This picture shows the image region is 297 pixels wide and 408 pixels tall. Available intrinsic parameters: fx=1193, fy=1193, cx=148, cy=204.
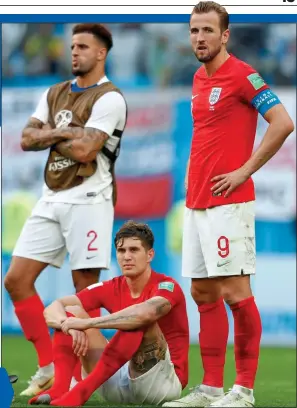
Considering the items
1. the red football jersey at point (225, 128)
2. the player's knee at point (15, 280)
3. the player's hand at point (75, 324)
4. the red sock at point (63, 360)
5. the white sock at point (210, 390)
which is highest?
the red football jersey at point (225, 128)

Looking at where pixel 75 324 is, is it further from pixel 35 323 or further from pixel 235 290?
pixel 35 323

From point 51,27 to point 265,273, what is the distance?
4.76 m

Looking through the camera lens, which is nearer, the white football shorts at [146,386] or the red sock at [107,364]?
the red sock at [107,364]

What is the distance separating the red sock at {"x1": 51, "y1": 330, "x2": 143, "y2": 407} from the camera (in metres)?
6.24

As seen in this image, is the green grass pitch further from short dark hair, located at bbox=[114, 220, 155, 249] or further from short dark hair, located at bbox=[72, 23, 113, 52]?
short dark hair, located at bbox=[72, 23, 113, 52]

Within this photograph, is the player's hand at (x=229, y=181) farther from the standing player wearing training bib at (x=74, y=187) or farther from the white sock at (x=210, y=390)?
the standing player wearing training bib at (x=74, y=187)

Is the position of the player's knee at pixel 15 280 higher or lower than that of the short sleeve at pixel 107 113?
lower

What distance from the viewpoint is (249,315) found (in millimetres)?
6203

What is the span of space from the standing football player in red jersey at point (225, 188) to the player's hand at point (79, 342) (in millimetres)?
584

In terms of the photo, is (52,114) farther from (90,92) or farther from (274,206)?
(274,206)

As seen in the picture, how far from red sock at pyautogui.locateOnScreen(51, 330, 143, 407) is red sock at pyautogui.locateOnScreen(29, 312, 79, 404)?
0.19 m

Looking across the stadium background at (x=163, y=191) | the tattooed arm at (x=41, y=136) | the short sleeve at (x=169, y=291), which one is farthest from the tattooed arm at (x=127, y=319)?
the stadium background at (x=163, y=191)

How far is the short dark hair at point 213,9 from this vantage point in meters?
5.96

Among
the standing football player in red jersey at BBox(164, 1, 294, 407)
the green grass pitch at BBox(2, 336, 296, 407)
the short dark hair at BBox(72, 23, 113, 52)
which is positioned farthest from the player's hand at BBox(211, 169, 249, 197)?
the short dark hair at BBox(72, 23, 113, 52)
